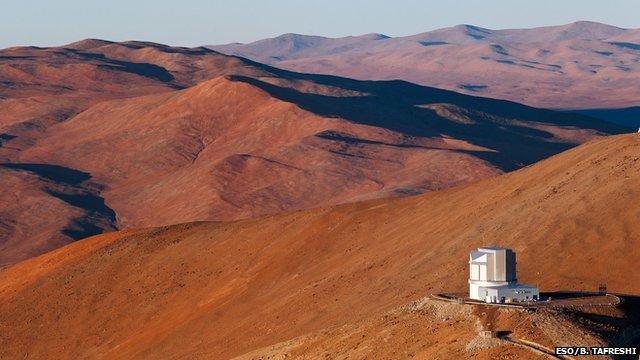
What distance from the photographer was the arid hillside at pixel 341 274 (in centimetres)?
4094

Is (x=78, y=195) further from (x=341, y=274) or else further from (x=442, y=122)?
(x=341, y=274)

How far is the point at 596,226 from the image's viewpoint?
47.5 metres

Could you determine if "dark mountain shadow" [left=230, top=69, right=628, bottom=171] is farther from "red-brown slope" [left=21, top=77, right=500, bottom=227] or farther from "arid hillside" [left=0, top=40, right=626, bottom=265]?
"red-brown slope" [left=21, top=77, right=500, bottom=227]

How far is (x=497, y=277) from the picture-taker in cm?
3766

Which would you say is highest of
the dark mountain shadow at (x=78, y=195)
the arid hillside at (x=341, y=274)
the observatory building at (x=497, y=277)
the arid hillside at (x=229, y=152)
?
the observatory building at (x=497, y=277)

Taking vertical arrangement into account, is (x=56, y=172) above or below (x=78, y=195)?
above

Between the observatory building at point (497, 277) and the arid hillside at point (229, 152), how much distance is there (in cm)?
9165

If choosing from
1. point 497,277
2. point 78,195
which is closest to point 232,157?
point 78,195

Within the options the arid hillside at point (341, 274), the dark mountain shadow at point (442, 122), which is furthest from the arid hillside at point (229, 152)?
the arid hillside at point (341, 274)

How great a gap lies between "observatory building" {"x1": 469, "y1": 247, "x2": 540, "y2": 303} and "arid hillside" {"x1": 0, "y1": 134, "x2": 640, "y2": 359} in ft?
3.21

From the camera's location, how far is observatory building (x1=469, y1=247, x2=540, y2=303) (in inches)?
1471

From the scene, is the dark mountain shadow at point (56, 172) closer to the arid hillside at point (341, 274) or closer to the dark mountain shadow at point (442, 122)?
the dark mountain shadow at point (442, 122)

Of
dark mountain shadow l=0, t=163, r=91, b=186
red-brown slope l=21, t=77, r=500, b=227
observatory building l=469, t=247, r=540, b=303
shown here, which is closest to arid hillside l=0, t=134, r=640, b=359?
observatory building l=469, t=247, r=540, b=303

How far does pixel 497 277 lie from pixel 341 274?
19.4 metres
